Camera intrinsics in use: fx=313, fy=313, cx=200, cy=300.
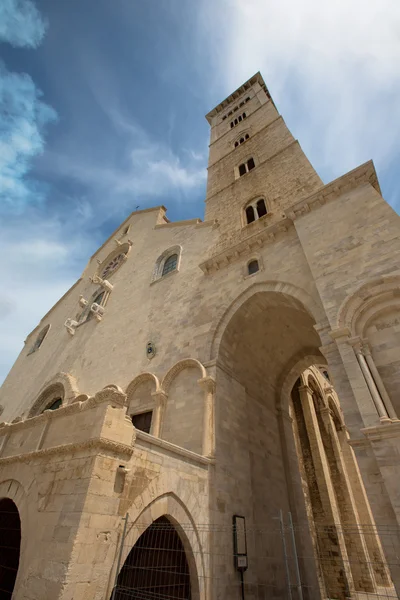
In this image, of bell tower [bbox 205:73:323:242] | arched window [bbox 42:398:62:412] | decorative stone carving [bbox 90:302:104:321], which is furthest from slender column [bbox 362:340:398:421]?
arched window [bbox 42:398:62:412]

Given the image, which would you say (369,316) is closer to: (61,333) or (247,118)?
(61,333)

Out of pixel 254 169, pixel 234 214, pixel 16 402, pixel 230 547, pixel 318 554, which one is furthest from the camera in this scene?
pixel 16 402

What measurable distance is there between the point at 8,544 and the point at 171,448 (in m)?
3.64

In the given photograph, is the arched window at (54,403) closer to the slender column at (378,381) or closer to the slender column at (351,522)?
the slender column at (351,522)

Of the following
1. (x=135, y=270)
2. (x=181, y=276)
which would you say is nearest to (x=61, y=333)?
(x=135, y=270)

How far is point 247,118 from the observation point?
67.6ft

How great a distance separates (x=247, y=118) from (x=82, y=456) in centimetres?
2189

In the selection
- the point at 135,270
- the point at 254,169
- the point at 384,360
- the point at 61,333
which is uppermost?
the point at 254,169

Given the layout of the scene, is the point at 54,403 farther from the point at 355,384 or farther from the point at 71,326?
the point at 355,384

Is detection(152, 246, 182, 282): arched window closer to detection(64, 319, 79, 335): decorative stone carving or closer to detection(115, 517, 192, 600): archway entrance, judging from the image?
detection(64, 319, 79, 335): decorative stone carving

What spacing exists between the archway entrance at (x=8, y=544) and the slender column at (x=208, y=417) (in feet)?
13.3

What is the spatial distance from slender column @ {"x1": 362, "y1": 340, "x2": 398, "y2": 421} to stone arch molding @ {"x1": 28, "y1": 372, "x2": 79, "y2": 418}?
11508mm

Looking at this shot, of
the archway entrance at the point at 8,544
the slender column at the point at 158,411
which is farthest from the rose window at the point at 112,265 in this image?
the archway entrance at the point at 8,544

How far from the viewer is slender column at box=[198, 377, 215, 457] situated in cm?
769
